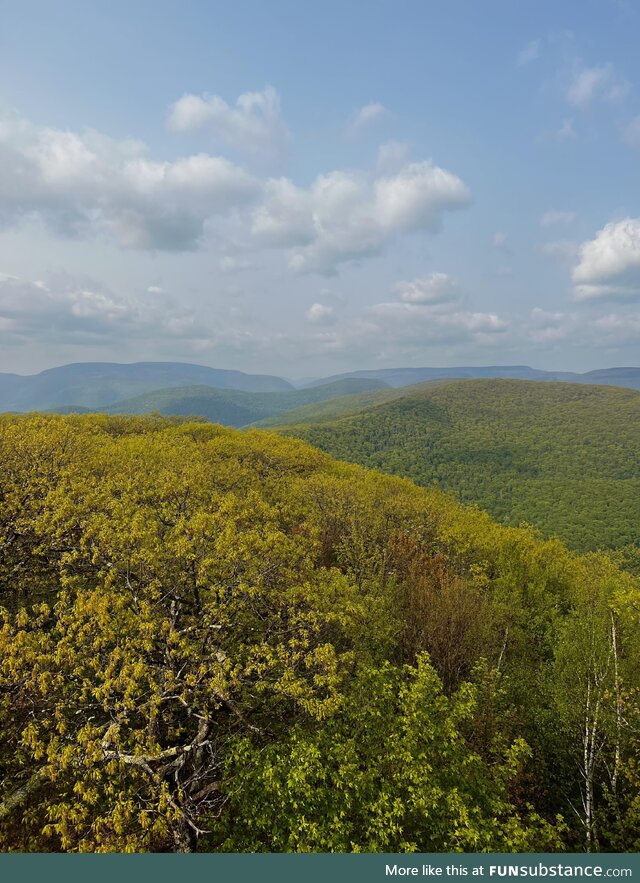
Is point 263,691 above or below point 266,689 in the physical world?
above

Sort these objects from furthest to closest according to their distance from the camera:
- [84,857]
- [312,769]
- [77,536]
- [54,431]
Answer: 1. [54,431]
2. [77,536]
3. [312,769]
4. [84,857]

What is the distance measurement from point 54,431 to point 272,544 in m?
25.6

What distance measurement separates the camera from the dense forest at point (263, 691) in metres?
13.3

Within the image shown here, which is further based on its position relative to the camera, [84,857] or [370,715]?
[370,715]

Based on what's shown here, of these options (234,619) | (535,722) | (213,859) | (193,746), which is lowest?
(535,722)

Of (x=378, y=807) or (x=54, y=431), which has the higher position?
(x=54, y=431)

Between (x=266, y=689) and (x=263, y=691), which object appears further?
(x=266, y=689)

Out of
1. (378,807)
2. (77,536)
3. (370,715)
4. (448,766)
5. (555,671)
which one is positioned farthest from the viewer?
(555,671)

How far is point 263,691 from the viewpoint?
19.1 metres

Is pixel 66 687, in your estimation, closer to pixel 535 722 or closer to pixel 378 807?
pixel 378 807

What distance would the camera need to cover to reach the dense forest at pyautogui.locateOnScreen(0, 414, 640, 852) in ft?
43.7

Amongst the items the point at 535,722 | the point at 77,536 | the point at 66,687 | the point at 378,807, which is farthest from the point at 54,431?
the point at 535,722

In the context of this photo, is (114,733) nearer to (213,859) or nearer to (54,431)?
(213,859)

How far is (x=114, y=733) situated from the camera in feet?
42.9
